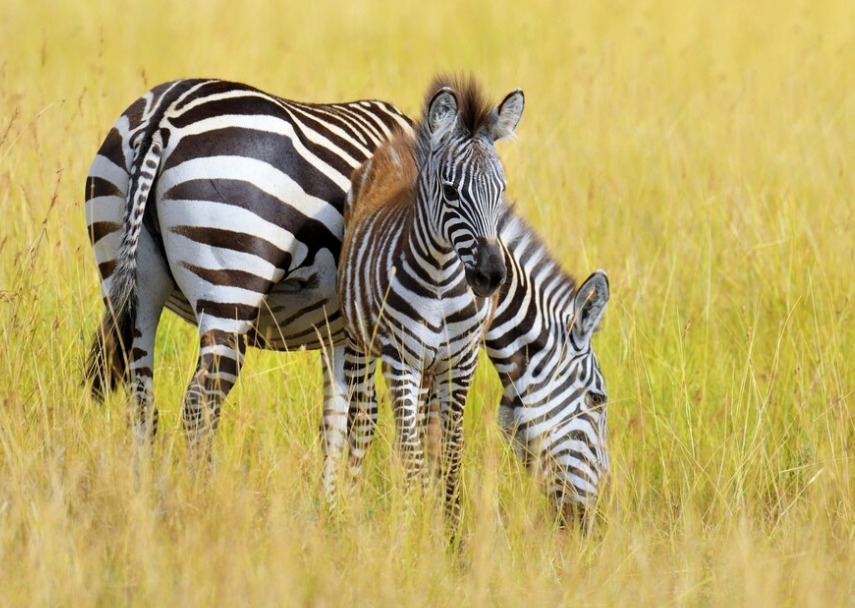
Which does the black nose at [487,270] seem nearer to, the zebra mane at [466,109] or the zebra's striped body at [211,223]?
Result: the zebra mane at [466,109]

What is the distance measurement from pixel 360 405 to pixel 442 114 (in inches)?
52.9

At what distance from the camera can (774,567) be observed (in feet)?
12.3

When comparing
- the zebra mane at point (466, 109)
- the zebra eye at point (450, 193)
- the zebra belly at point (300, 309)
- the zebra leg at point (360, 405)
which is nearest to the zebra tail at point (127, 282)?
the zebra belly at point (300, 309)

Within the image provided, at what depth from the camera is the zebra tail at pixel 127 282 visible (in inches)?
171

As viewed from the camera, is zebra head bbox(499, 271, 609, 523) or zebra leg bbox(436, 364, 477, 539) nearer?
zebra leg bbox(436, 364, 477, 539)

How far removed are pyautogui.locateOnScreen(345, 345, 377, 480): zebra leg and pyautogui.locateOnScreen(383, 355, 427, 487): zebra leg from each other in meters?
0.25

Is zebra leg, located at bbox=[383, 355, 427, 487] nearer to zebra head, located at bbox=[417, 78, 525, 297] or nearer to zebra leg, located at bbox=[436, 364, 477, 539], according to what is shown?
zebra leg, located at bbox=[436, 364, 477, 539]

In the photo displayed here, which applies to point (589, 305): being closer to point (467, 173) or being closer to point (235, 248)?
point (467, 173)

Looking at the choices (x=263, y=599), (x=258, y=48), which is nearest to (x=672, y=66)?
(x=258, y=48)

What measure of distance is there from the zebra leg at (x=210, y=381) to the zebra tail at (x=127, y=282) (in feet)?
1.06

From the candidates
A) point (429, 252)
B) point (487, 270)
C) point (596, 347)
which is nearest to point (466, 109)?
point (429, 252)

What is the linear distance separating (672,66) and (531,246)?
24.2 ft

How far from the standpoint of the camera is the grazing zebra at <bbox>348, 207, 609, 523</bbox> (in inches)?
192

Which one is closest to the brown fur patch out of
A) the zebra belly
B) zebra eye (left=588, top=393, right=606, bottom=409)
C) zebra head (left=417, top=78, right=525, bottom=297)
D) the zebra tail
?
the zebra belly
